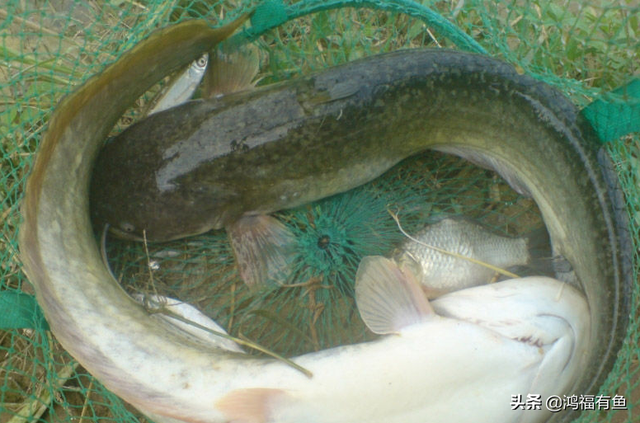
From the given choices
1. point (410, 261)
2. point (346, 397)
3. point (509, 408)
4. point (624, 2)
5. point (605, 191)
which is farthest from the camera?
point (624, 2)

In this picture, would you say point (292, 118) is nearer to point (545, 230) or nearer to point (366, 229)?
point (366, 229)

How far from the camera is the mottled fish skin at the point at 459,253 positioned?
269cm

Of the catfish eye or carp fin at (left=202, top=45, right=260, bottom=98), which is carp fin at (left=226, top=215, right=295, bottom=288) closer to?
the catfish eye

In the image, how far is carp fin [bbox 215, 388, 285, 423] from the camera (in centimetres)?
210

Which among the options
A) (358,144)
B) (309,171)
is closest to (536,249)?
(358,144)

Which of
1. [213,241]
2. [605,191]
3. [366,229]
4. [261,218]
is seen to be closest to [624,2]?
[605,191]

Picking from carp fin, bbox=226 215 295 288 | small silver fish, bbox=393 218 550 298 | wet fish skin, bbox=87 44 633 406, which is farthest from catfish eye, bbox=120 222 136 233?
small silver fish, bbox=393 218 550 298

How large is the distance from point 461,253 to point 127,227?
1492 millimetres

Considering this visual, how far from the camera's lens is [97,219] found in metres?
2.55

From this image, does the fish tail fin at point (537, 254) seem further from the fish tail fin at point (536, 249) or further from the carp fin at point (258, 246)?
the carp fin at point (258, 246)

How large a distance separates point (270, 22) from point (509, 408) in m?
1.92

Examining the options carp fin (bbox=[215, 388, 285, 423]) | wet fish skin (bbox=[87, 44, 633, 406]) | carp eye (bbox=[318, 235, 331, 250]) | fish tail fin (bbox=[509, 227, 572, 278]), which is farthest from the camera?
carp eye (bbox=[318, 235, 331, 250])

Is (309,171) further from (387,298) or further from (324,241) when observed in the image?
(387,298)

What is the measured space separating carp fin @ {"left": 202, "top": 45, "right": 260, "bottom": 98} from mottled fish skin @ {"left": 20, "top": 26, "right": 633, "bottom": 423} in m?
0.10
